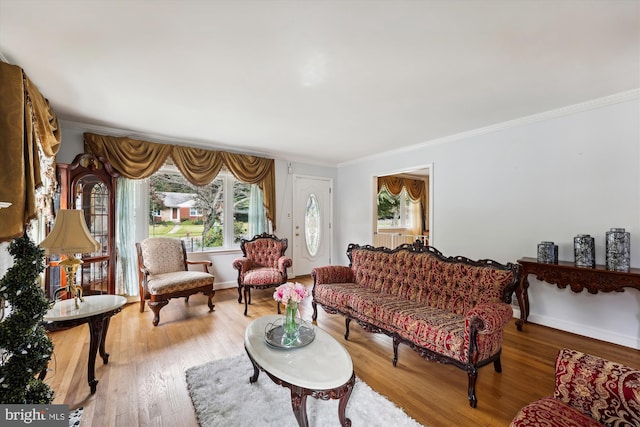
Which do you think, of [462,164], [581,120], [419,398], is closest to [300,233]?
[462,164]

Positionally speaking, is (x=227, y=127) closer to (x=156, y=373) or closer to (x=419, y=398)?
(x=156, y=373)

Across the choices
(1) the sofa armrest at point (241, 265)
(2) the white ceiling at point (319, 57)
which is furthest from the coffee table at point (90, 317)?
(2) the white ceiling at point (319, 57)

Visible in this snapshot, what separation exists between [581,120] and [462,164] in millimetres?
1330

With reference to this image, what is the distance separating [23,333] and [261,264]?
319 cm

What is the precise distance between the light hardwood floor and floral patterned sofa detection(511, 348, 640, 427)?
25.9 inches

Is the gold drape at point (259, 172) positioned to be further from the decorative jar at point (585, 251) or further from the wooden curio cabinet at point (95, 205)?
the decorative jar at point (585, 251)

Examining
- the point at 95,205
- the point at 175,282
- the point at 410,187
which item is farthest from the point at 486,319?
the point at 410,187

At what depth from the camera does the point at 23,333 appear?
1.35 metres

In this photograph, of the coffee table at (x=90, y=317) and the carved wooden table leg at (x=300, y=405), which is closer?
the carved wooden table leg at (x=300, y=405)

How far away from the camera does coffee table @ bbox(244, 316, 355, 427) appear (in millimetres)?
1500

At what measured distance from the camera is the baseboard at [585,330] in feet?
9.07

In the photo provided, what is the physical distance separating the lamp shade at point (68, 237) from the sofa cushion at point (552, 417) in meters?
2.92

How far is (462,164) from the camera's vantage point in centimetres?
409

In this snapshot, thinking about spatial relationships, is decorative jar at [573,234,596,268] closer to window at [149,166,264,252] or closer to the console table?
the console table
